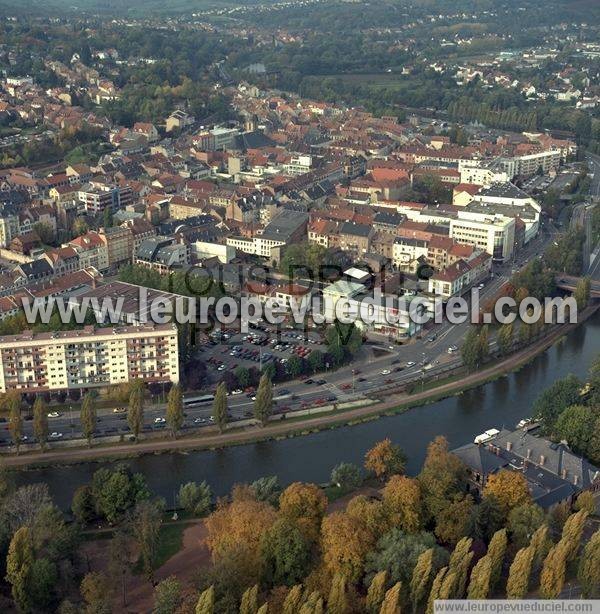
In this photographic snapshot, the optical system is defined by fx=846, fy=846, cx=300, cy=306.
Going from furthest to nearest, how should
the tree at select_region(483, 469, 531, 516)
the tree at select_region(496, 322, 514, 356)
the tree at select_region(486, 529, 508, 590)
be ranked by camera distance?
the tree at select_region(496, 322, 514, 356), the tree at select_region(483, 469, 531, 516), the tree at select_region(486, 529, 508, 590)

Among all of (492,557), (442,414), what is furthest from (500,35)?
(492,557)

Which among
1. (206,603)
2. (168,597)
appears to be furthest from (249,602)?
(168,597)

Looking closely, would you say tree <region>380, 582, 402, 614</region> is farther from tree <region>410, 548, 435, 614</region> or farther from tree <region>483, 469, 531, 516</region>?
tree <region>483, 469, 531, 516</region>

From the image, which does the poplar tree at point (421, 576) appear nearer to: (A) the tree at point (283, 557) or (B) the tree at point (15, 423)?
(A) the tree at point (283, 557)

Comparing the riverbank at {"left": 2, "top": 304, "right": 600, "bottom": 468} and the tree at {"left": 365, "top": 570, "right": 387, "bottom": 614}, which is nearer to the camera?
the tree at {"left": 365, "top": 570, "right": 387, "bottom": 614}

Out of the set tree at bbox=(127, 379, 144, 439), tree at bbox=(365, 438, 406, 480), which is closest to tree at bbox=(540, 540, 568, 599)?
tree at bbox=(365, 438, 406, 480)

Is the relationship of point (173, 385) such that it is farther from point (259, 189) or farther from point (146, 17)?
point (146, 17)

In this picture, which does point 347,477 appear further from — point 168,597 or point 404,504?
point 168,597
